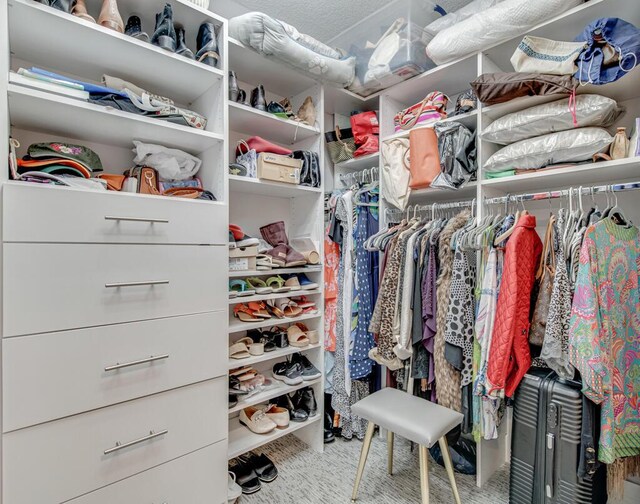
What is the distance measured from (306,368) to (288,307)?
0.41m

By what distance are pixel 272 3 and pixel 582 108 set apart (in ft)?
5.51

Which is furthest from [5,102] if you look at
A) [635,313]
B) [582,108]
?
[635,313]

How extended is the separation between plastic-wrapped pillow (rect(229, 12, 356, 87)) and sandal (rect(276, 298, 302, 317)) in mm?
1337

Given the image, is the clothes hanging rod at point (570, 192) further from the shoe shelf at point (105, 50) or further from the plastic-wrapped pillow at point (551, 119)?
the shoe shelf at point (105, 50)

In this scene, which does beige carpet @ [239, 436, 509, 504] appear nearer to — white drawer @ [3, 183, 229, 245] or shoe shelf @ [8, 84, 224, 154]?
white drawer @ [3, 183, 229, 245]

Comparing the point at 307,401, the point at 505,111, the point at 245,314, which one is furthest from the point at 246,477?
the point at 505,111

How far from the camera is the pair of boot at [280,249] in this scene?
75.3 inches

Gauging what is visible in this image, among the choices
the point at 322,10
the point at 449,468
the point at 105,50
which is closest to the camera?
the point at 105,50

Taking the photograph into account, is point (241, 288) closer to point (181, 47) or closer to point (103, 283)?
point (103, 283)

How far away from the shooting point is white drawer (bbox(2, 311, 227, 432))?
1.01 meters

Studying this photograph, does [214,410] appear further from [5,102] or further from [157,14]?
[157,14]

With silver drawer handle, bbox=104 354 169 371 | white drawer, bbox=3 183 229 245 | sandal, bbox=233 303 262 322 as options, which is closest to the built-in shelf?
white drawer, bbox=3 183 229 245

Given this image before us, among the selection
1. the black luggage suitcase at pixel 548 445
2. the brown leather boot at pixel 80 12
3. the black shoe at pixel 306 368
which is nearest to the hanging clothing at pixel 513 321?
the black luggage suitcase at pixel 548 445

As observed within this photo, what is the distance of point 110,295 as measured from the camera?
3.91 ft
